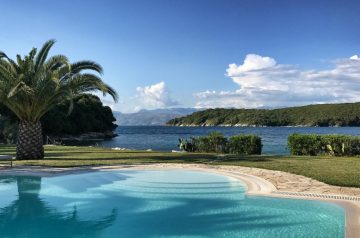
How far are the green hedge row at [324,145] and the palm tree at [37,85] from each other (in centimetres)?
1026

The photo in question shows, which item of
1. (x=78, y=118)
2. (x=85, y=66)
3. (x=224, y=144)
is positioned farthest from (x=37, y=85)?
(x=78, y=118)

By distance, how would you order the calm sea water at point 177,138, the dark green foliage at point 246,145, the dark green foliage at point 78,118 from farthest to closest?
the dark green foliage at point 78,118, the calm sea water at point 177,138, the dark green foliage at point 246,145

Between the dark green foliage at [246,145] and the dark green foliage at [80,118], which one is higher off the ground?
the dark green foliage at [80,118]

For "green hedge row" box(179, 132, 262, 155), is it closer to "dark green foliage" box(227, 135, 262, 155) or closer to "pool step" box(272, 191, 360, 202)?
"dark green foliage" box(227, 135, 262, 155)

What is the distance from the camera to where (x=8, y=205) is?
10844mm

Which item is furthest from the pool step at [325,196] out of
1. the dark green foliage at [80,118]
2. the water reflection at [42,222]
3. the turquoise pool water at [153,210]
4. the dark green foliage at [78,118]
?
the dark green foliage at [80,118]

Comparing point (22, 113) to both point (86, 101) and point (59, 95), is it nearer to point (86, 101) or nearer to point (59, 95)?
point (59, 95)

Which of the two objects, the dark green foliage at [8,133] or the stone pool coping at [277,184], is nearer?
the stone pool coping at [277,184]

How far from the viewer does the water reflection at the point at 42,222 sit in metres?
8.22

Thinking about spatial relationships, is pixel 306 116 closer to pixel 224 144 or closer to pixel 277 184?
pixel 224 144

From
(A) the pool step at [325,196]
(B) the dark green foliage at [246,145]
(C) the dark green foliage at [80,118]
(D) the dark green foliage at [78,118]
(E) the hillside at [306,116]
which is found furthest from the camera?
(E) the hillside at [306,116]

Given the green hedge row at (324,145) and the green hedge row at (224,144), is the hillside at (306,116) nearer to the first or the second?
the green hedge row at (224,144)

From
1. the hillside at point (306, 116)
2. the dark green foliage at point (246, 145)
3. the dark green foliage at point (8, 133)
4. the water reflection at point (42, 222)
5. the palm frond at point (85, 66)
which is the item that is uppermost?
the hillside at point (306, 116)

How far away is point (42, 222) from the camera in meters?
9.11
